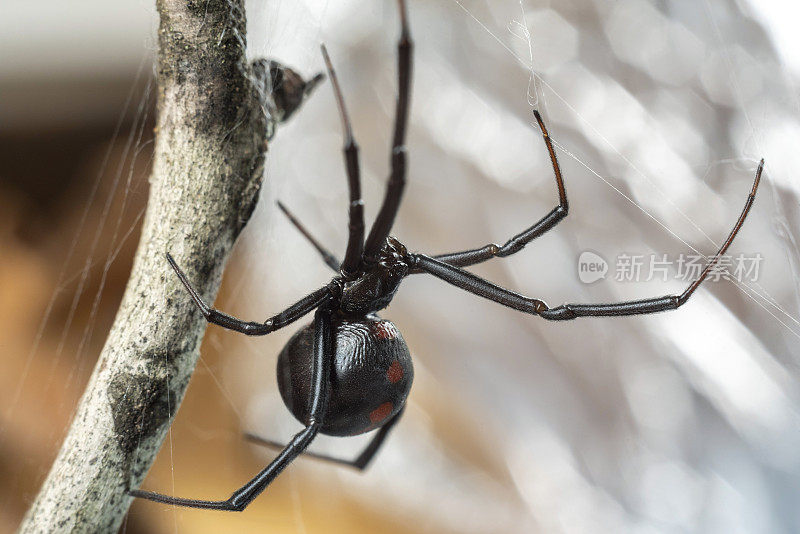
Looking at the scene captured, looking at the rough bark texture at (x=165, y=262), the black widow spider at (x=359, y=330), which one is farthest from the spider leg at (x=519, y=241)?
the rough bark texture at (x=165, y=262)

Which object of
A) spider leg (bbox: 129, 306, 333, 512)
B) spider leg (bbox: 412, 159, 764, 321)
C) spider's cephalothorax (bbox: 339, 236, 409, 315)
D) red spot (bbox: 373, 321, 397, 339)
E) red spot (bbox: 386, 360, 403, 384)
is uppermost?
spider leg (bbox: 412, 159, 764, 321)

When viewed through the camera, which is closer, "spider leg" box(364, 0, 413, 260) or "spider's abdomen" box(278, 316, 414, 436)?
"spider leg" box(364, 0, 413, 260)

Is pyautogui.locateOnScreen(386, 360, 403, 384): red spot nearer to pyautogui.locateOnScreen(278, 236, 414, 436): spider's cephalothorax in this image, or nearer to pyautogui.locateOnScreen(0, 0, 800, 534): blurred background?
pyautogui.locateOnScreen(278, 236, 414, 436): spider's cephalothorax

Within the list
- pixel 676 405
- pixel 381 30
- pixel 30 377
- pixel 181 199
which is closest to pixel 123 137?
pixel 30 377
